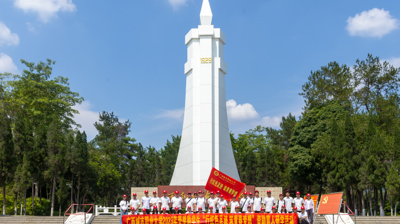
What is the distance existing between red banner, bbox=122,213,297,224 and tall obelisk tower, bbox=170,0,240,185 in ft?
44.7

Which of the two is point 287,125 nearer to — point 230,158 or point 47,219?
point 230,158

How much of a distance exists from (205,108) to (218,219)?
49.4 feet

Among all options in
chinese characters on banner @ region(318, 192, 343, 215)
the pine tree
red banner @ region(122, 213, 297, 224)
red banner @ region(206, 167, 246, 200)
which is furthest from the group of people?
the pine tree

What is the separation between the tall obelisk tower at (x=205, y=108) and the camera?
25.4 m

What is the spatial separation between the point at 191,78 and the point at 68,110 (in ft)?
42.7

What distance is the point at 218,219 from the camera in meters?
11.3

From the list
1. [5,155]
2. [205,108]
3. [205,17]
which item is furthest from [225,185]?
[205,17]

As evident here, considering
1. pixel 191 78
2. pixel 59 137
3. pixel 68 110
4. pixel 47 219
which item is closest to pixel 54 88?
pixel 68 110

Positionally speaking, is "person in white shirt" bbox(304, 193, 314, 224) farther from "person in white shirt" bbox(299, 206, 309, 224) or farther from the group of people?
"person in white shirt" bbox(299, 206, 309, 224)

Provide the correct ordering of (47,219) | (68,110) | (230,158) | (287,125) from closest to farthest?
(47,219), (230,158), (68,110), (287,125)

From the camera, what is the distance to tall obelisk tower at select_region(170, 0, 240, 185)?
2539cm

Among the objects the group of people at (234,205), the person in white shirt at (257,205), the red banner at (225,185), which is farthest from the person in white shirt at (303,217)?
the red banner at (225,185)

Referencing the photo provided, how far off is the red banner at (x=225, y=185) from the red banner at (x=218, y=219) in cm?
481

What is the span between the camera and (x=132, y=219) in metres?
11.3
